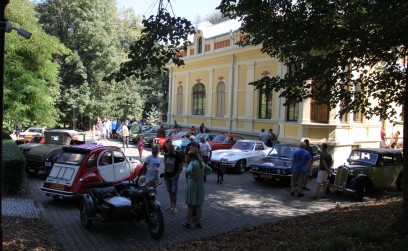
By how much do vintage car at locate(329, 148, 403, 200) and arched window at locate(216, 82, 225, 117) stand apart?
17.8 metres

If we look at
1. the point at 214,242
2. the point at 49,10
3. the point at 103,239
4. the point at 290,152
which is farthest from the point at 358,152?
the point at 49,10

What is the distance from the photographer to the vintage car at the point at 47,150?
1370 cm

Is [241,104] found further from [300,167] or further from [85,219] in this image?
[85,219]

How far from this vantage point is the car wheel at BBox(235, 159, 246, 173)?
1738 centimetres

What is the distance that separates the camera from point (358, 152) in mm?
13789

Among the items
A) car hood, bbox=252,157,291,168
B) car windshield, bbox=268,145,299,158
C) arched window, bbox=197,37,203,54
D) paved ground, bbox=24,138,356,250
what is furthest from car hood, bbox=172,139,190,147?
arched window, bbox=197,37,203,54

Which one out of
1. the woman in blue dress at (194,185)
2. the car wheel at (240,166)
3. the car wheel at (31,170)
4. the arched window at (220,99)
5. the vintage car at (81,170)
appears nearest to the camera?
the woman in blue dress at (194,185)

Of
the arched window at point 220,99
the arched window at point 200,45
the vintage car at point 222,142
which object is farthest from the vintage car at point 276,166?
the arched window at point 200,45

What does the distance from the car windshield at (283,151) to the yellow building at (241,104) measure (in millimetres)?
4064

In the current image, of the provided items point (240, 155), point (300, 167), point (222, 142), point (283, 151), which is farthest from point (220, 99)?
point (300, 167)

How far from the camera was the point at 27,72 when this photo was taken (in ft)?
48.8

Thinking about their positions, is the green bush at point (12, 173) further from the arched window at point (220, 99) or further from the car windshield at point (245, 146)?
the arched window at point (220, 99)

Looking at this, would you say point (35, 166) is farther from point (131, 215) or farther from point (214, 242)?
point (214, 242)

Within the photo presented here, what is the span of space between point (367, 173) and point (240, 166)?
6.11 m
